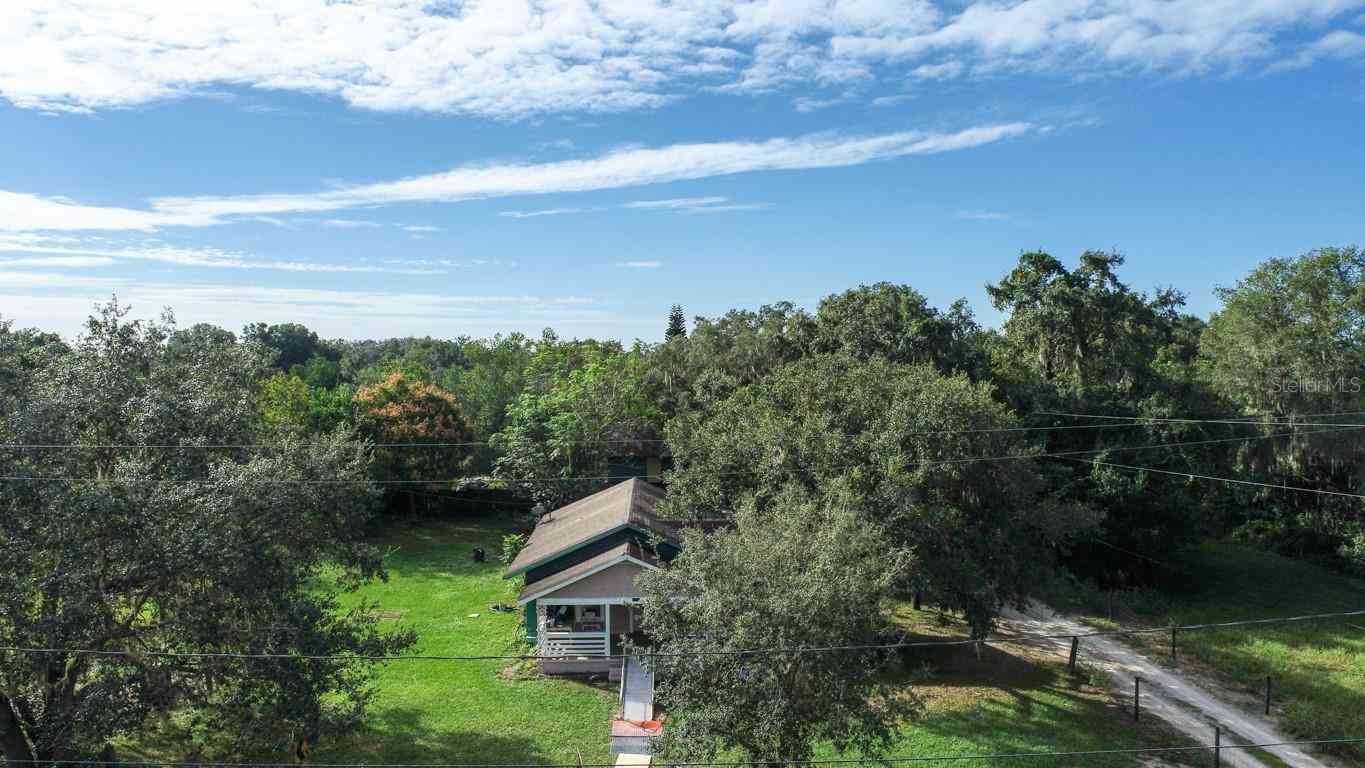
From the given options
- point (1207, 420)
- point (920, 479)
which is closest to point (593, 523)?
point (920, 479)

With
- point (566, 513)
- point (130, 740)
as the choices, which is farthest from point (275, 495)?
point (566, 513)

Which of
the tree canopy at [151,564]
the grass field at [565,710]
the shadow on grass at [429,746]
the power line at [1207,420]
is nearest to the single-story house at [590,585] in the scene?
the grass field at [565,710]

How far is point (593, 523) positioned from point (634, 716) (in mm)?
6482

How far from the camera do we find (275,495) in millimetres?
13297

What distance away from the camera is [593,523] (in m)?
23.0

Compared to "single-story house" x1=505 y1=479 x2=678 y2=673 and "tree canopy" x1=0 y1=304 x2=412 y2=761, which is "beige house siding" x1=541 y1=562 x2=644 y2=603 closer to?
"single-story house" x1=505 y1=479 x2=678 y2=673

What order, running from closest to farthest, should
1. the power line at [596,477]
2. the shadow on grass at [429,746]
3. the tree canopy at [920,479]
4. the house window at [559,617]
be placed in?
the power line at [596,477] → the shadow on grass at [429,746] → the tree canopy at [920,479] → the house window at [559,617]

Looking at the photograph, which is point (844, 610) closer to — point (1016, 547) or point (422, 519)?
point (1016, 547)

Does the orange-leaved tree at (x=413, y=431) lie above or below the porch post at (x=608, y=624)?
above

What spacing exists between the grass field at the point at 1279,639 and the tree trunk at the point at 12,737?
23.9 metres

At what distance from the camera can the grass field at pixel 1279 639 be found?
738 inches

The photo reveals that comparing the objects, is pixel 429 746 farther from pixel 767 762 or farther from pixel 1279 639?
pixel 1279 639

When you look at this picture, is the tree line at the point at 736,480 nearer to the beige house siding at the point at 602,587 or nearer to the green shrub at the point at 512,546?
the beige house siding at the point at 602,587

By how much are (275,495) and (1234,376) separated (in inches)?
1240
